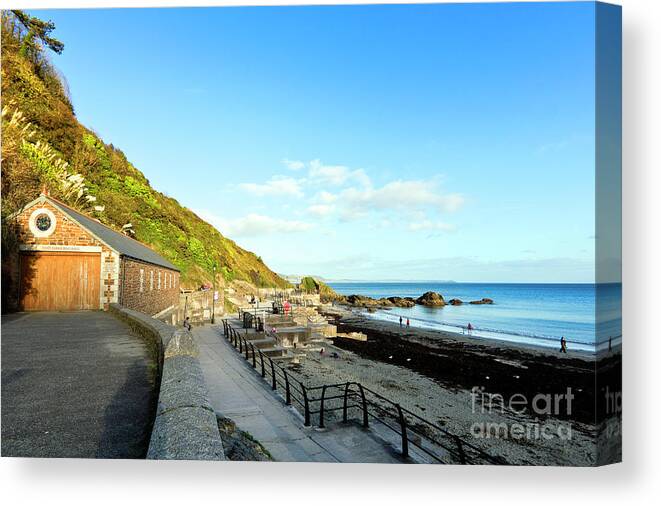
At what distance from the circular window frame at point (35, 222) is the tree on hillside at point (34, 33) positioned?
11.7 metres

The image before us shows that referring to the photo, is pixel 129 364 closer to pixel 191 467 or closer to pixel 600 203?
pixel 191 467

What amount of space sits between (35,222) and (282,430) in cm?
1173

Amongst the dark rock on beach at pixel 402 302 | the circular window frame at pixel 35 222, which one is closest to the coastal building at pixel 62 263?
the circular window frame at pixel 35 222

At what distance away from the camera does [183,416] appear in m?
3.22

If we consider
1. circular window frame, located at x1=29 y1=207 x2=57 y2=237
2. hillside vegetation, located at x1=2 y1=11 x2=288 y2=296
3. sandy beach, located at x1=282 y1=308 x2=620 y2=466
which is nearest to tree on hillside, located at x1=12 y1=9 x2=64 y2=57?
hillside vegetation, located at x1=2 y1=11 x2=288 y2=296

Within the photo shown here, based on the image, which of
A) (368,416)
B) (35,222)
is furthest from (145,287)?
(368,416)

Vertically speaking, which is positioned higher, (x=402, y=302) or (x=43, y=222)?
(x=43, y=222)

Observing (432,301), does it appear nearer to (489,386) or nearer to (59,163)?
(489,386)

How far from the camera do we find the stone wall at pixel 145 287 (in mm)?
13984

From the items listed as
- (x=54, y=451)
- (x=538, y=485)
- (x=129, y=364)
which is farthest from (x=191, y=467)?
(x=538, y=485)

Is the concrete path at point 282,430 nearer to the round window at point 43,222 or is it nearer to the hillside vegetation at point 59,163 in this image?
the round window at point 43,222

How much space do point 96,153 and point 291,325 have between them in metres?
20.1

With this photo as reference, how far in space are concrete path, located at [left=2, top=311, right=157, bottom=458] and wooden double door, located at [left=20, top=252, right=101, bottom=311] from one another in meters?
5.19

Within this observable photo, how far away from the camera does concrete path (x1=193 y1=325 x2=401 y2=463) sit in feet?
20.7
